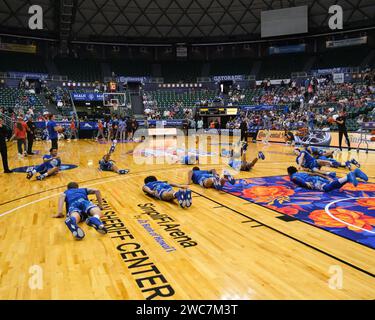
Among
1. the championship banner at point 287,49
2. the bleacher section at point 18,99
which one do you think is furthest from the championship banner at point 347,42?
the bleacher section at point 18,99

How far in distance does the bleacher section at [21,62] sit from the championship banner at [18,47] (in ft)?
1.52

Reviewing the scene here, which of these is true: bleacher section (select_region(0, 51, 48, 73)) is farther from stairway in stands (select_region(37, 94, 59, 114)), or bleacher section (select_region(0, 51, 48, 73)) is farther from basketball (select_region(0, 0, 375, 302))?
stairway in stands (select_region(37, 94, 59, 114))

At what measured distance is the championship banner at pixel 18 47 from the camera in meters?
40.9

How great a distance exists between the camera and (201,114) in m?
37.0

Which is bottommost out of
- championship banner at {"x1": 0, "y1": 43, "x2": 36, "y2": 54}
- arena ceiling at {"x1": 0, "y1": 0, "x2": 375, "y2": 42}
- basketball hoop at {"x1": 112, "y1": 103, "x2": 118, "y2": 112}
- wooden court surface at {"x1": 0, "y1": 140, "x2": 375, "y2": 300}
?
wooden court surface at {"x1": 0, "y1": 140, "x2": 375, "y2": 300}

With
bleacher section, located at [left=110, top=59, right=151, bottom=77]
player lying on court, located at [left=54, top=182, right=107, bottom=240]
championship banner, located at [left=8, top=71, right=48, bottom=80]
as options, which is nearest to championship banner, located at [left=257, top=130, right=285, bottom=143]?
player lying on court, located at [left=54, top=182, right=107, bottom=240]

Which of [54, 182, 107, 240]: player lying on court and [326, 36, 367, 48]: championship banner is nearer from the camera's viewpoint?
[54, 182, 107, 240]: player lying on court

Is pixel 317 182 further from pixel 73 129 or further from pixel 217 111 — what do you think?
pixel 217 111

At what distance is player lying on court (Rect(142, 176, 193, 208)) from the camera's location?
6900 mm

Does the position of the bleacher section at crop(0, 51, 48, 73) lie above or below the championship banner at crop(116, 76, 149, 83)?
above

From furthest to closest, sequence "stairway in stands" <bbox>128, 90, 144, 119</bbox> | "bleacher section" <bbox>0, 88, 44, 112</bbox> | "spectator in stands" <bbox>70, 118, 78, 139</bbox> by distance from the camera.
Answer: "stairway in stands" <bbox>128, 90, 144, 119</bbox> → "bleacher section" <bbox>0, 88, 44, 112</bbox> → "spectator in stands" <bbox>70, 118, 78, 139</bbox>

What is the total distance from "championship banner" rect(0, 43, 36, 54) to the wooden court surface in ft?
134

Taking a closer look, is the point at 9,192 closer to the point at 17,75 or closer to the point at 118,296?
the point at 118,296

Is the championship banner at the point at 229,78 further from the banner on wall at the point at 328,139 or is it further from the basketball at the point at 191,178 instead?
the banner on wall at the point at 328,139
